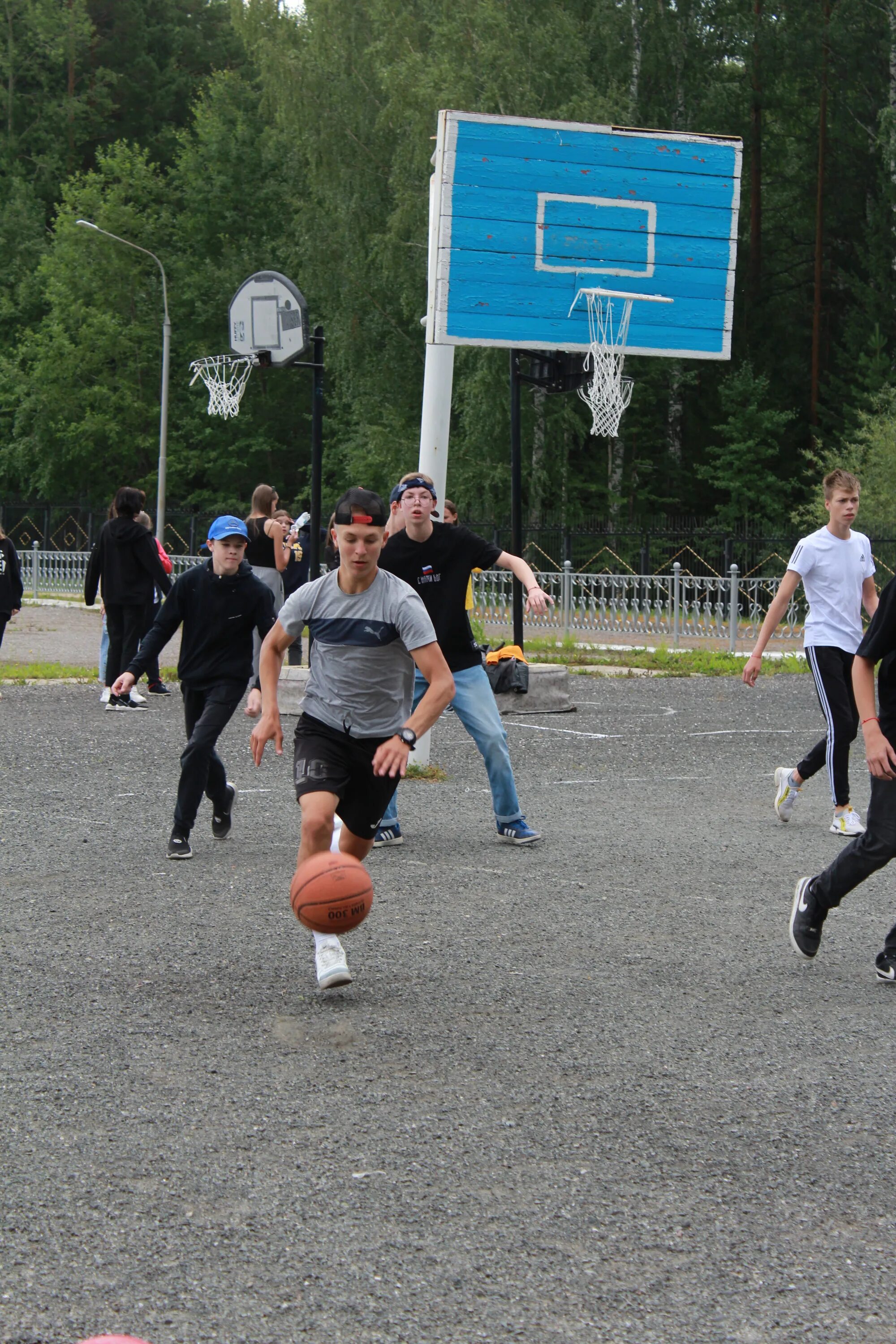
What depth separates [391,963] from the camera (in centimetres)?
590

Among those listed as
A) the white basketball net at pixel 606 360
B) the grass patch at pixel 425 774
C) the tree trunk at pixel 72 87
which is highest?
the tree trunk at pixel 72 87

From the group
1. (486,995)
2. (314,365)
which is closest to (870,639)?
(486,995)

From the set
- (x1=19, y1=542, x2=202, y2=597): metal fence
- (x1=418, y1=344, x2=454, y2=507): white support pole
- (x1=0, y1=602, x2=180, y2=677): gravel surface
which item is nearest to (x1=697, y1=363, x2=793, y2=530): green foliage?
(x1=19, y1=542, x2=202, y2=597): metal fence

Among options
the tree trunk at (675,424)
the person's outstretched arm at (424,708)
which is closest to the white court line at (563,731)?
the person's outstretched arm at (424,708)

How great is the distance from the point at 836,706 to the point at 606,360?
6929mm

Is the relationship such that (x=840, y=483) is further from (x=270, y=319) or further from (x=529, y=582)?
(x=270, y=319)

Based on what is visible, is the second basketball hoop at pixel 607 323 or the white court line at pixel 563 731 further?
the white court line at pixel 563 731

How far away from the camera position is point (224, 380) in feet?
87.3

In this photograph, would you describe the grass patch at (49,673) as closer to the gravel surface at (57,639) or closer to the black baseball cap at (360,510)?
the gravel surface at (57,639)

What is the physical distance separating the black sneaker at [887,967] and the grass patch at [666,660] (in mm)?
14277

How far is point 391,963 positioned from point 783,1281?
2.78 metres

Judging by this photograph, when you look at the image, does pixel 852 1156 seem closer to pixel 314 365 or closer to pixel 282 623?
pixel 282 623

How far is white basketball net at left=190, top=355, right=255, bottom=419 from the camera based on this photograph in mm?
25562

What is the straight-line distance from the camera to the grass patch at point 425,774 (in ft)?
36.4
